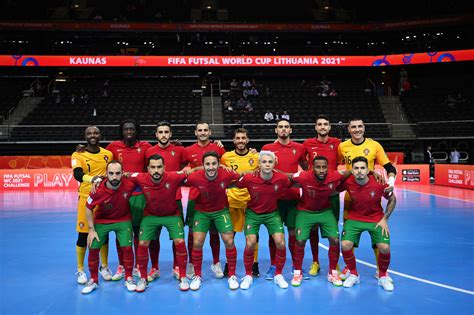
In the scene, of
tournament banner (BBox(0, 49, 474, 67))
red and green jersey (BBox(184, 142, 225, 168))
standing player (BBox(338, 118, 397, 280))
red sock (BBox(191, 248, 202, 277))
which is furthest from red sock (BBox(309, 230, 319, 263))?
tournament banner (BBox(0, 49, 474, 67))

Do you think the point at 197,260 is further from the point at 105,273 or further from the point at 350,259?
the point at 350,259

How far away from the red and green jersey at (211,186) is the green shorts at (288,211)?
3.26 ft

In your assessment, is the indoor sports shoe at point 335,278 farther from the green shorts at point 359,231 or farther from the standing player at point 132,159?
the standing player at point 132,159

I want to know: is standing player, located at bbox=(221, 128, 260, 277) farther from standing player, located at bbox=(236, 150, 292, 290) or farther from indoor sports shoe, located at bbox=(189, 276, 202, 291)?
indoor sports shoe, located at bbox=(189, 276, 202, 291)

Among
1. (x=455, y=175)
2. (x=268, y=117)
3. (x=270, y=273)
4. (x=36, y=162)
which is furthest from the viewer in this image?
(x=268, y=117)

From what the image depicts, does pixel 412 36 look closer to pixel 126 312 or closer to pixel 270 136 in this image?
pixel 270 136

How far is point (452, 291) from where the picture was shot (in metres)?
5.20

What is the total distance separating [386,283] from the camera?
533cm

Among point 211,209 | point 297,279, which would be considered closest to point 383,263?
point 297,279

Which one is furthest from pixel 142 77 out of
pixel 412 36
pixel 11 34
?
pixel 412 36

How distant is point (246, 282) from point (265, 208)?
100 centimetres

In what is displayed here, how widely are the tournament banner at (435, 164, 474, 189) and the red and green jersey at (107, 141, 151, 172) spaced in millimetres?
15326

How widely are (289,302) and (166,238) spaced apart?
450cm

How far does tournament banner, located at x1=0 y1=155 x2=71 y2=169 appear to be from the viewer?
2092cm
